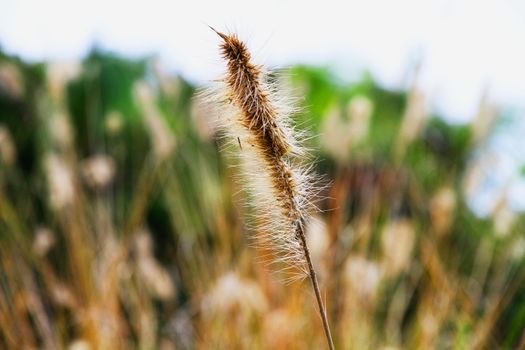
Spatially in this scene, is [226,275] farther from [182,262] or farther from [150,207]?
[150,207]

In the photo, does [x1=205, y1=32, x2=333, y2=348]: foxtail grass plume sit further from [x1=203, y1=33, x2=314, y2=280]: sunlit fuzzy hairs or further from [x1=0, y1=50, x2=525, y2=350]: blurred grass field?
[x1=0, y1=50, x2=525, y2=350]: blurred grass field

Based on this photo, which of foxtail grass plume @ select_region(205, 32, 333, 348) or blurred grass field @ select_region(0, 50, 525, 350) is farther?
blurred grass field @ select_region(0, 50, 525, 350)

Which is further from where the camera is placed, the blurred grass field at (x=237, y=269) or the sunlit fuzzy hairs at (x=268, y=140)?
the blurred grass field at (x=237, y=269)

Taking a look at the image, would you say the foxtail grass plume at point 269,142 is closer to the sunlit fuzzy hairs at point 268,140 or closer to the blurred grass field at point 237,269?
the sunlit fuzzy hairs at point 268,140

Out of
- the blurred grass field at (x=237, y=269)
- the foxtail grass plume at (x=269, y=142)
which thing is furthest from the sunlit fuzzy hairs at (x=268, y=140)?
the blurred grass field at (x=237, y=269)

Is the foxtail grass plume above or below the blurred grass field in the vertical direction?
above

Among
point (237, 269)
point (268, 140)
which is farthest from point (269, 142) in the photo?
point (237, 269)

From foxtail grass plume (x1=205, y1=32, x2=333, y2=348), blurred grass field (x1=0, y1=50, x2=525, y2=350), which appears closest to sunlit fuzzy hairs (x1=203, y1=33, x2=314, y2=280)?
foxtail grass plume (x1=205, y1=32, x2=333, y2=348)

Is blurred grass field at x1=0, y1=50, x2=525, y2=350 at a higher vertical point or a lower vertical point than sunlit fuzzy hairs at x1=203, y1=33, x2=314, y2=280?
lower
